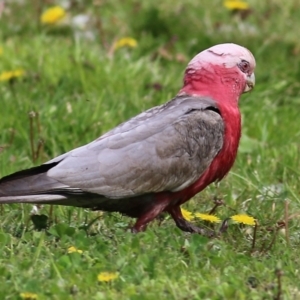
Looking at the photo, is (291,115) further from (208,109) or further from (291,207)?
(208,109)

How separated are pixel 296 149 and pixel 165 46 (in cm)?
223

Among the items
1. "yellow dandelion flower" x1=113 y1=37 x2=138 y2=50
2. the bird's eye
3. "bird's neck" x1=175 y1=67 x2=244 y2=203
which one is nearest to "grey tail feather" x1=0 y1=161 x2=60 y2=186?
"bird's neck" x1=175 y1=67 x2=244 y2=203

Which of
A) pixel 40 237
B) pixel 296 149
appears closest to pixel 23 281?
pixel 40 237

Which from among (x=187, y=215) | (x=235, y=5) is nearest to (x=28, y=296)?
(x=187, y=215)

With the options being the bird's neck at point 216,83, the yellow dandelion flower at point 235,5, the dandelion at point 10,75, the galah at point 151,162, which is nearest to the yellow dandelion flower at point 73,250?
the galah at point 151,162

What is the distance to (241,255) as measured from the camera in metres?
3.96

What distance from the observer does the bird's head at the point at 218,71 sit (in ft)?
14.3

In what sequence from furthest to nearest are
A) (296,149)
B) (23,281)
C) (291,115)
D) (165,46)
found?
(165,46), (291,115), (296,149), (23,281)

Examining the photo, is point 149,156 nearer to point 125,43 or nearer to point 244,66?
point 244,66

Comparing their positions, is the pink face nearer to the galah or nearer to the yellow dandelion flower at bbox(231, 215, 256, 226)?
the galah

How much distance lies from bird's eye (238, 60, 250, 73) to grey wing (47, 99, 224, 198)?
355mm

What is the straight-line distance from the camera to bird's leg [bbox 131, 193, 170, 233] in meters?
4.13

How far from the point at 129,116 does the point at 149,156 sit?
2.14 m

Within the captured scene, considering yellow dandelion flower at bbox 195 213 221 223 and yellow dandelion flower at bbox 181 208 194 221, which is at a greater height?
yellow dandelion flower at bbox 195 213 221 223
